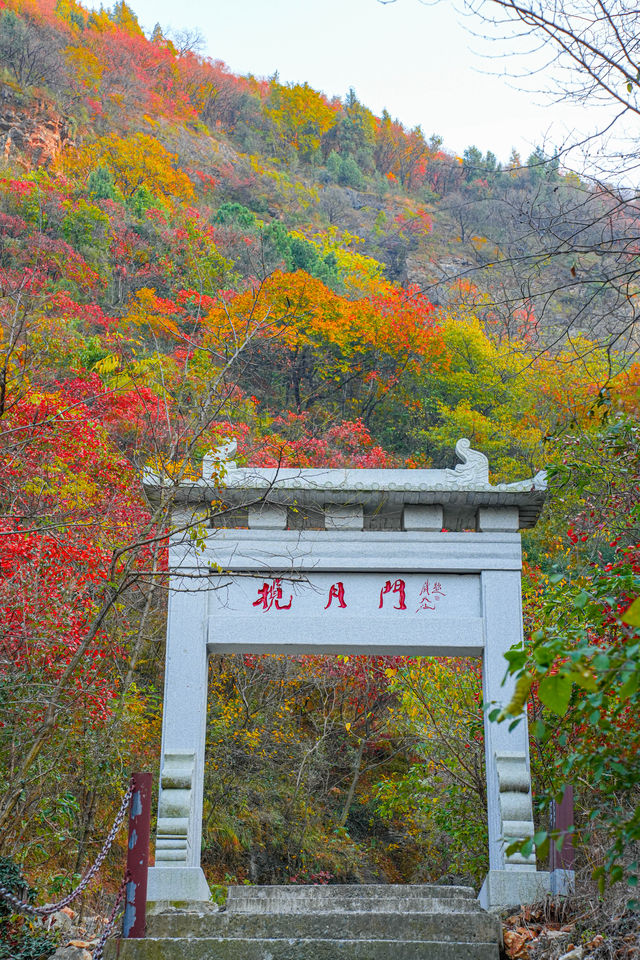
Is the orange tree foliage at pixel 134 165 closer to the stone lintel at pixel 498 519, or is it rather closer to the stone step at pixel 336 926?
the stone lintel at pixel 498 519

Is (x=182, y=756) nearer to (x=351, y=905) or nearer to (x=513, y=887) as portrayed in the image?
(x=351, y=905)

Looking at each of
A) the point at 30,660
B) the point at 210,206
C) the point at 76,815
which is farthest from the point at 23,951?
the point at 210,206

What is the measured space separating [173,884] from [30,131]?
28.6m

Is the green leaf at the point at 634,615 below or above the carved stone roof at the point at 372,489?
below

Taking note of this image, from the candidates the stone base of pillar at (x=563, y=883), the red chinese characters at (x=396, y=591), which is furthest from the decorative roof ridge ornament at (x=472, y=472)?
the stone base of pillar at (x=563, y=883)

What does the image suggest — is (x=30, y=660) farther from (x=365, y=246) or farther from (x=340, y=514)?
(x=365, y=246)

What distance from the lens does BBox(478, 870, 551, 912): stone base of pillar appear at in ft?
19.8

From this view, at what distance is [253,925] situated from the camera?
5.43m

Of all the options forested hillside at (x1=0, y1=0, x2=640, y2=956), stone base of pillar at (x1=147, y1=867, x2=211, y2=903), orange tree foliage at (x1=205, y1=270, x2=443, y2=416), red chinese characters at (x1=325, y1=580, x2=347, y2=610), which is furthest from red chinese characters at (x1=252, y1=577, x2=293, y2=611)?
orange tree foliage at (x1=205, y1=270, x2=443, y2=416)

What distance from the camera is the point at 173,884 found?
6086mm

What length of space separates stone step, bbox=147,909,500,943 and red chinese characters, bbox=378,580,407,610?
220 centimetres

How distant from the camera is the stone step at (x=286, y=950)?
4.89 metres

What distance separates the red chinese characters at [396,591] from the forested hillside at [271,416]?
1.12m

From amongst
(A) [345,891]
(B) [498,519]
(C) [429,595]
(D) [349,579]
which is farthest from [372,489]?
(A) [345,891]
